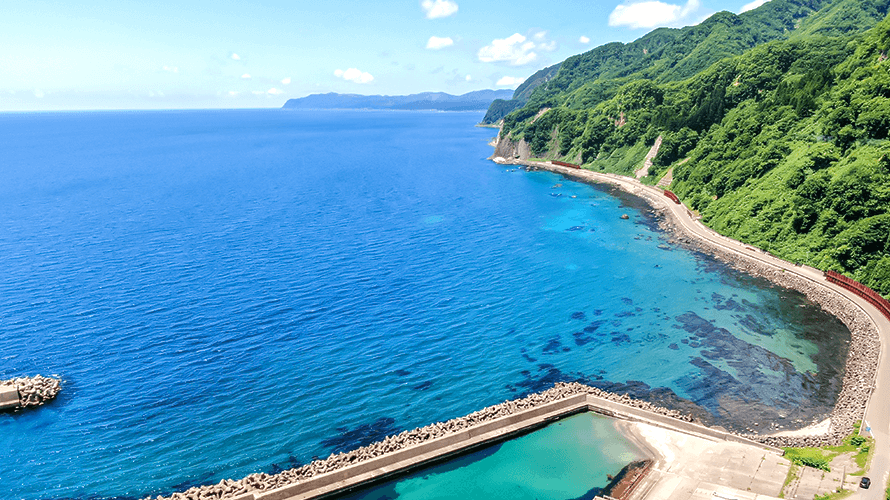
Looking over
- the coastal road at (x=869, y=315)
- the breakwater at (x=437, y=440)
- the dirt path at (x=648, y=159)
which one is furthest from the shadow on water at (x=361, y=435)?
the dirt path at (x=648, y=159)

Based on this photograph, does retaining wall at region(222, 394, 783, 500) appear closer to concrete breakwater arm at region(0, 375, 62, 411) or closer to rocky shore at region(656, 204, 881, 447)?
rocky shore at region(656, 204, 881, 447)

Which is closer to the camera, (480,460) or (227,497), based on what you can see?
(227,497)

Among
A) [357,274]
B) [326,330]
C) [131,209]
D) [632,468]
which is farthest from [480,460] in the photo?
[131,209]

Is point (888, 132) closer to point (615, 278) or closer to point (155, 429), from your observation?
point (615, 278)

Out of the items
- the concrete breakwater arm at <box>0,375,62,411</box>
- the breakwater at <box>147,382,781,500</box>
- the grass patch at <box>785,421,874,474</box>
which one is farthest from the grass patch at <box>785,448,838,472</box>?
the concrete breakwater arm at <box>0,375,62,411</box>

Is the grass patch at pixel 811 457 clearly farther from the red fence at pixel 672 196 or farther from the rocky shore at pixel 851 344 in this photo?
the red fence at pixel 672 196

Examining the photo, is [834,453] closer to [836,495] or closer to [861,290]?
[836,495]

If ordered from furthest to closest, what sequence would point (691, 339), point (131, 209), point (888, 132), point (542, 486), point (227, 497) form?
point (131, 209), point (888, 132), point (691, 339), point (542, 486), point (227, 497)
